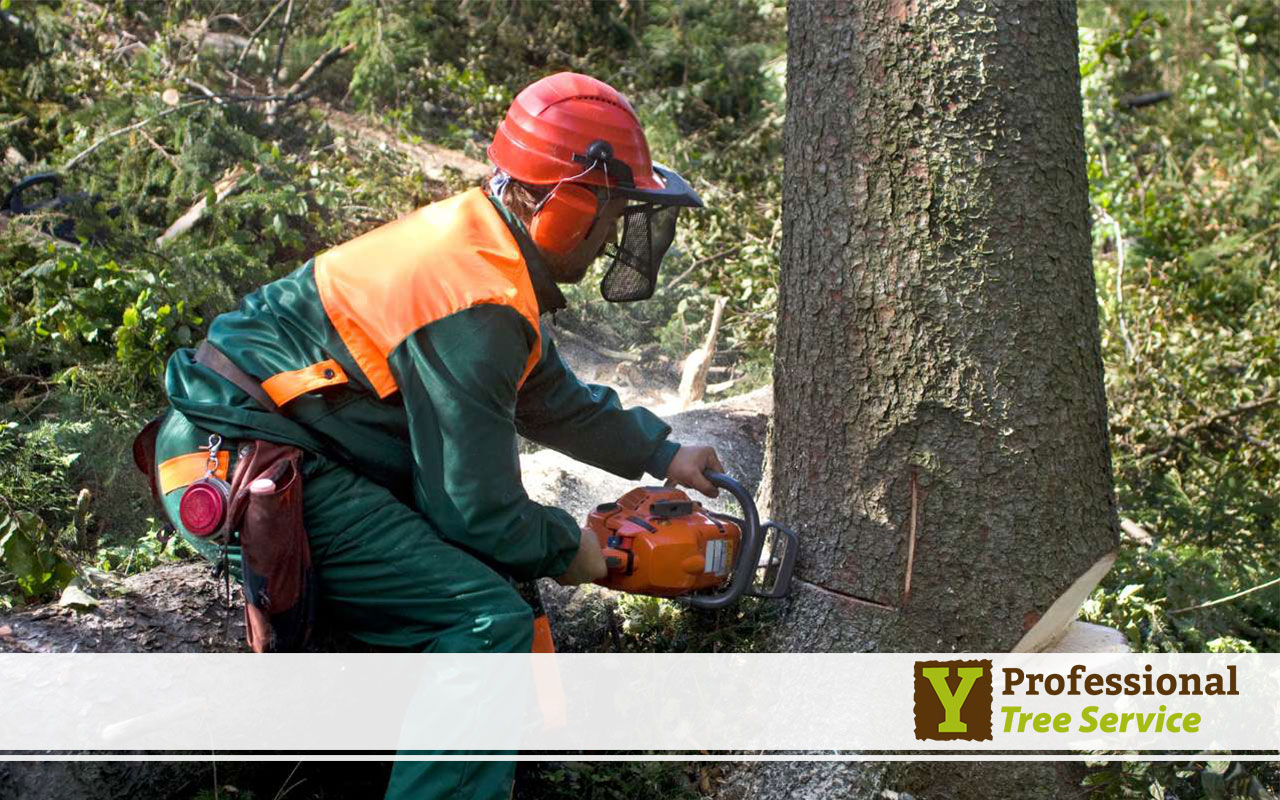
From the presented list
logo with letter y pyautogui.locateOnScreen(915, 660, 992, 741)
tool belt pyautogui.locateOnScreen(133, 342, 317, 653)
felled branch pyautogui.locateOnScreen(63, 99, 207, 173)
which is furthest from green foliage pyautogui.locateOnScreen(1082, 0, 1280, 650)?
felled branch pyautogui.locateOnScreen(63, 99, 207, 173)

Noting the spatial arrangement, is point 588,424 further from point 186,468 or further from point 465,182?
point 465,182

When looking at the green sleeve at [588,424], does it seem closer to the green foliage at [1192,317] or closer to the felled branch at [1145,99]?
the green foliage at [1192,317]

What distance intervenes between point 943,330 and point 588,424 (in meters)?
0.99

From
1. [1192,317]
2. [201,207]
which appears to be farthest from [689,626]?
[1192,317]

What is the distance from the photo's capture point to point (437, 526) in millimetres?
2545

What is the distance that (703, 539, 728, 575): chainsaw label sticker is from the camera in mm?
2807

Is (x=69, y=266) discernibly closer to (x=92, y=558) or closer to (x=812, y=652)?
(x=92, y=558)

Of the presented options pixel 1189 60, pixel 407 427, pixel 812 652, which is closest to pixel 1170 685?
pixel 812 652

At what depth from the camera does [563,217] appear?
2.64m

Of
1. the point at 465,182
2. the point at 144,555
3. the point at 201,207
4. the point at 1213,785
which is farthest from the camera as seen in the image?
the point at 465,182

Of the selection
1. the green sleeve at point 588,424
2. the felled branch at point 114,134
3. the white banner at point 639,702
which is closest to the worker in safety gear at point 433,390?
the white banner at point 639,702

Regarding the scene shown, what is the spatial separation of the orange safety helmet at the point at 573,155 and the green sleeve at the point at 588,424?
1.61 feet

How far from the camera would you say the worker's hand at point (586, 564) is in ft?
8.84

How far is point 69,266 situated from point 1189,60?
8573 mm
